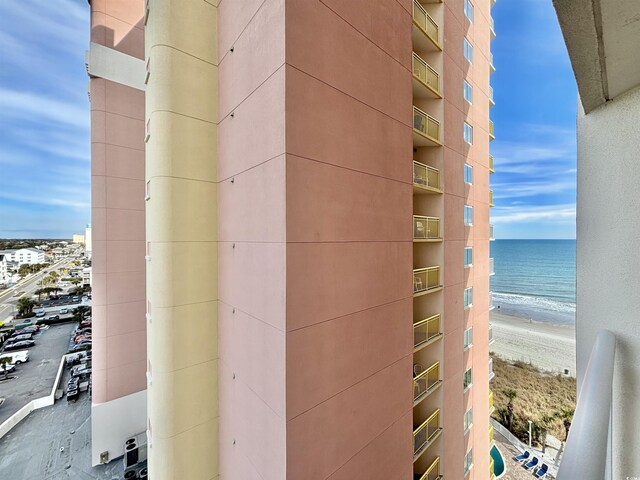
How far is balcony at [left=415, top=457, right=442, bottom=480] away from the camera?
240 inches

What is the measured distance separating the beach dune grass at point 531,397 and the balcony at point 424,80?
21488mm

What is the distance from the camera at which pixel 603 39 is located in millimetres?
1163

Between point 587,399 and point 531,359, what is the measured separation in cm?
3478

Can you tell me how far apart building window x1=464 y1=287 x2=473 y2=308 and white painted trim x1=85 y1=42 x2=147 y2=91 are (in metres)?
12.5

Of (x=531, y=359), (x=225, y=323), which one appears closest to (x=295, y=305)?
(x=225, y=323)

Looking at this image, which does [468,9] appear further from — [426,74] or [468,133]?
[426,74]

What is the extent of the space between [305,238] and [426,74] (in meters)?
5.47

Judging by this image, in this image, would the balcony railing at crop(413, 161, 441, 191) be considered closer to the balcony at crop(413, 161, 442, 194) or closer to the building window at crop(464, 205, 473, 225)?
the balcony at crop(413, 161, 442, 194)

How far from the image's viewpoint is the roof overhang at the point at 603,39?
106cm

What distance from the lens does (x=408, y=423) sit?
5.21m

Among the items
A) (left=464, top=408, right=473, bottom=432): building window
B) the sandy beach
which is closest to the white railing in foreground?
(left=464, top=408, right=473, bottom=432): building window

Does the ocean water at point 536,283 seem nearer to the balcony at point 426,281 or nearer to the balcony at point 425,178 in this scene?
the balcony at point 426,281

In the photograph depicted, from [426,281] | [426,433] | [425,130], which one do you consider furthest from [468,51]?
[426,433]

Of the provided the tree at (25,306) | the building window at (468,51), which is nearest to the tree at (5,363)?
the tree at (25,306)
